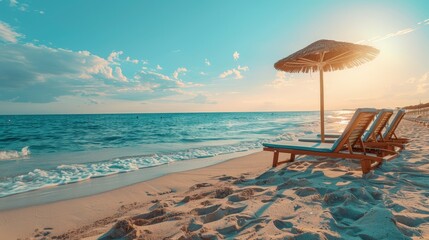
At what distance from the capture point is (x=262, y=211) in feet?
9.12

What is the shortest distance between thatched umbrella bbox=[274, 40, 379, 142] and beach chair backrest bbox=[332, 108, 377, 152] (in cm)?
170

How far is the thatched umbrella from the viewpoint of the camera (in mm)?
5805

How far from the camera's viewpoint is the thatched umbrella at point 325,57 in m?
5.81

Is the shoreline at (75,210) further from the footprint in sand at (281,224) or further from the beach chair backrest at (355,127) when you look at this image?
the beach chair backrest at (355,127)

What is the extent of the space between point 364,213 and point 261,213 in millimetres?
1025

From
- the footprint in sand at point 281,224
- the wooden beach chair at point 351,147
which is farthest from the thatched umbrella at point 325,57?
the footprint in sand at point 281,224

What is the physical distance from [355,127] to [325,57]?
376 cm

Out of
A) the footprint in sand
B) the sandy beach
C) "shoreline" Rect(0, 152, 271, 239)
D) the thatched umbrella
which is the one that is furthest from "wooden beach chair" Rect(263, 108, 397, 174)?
the footprint in sand

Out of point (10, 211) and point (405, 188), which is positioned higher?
point (405, 188)

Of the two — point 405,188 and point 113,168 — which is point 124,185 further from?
point 405,188

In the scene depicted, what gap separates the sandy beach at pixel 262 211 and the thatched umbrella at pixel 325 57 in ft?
8.68

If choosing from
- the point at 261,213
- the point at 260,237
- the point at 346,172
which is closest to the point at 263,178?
the point at 346,172

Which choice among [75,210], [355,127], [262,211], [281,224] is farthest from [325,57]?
[75,210]

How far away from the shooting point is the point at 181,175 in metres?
Result: 5.68
